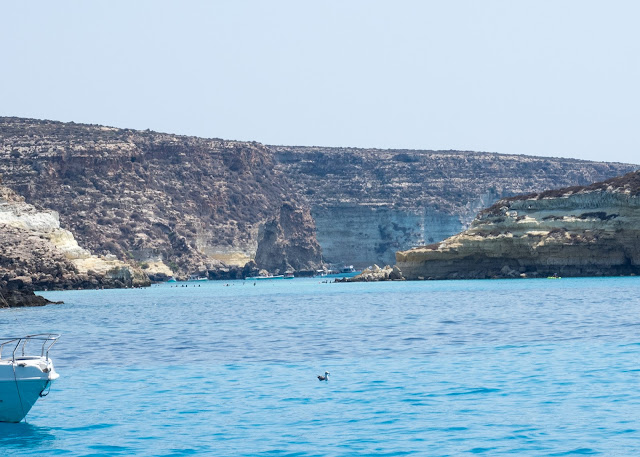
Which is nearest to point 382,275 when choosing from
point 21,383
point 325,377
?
point 325,377

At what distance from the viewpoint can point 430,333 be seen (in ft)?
130

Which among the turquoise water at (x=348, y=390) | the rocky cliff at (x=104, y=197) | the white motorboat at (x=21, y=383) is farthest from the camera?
the rocky cliff at (x=104, y=197)

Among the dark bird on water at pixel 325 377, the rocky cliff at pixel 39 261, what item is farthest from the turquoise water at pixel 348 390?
the rocky cliff at pixel 39 261

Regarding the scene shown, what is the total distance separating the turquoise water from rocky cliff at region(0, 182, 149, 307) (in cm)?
3940

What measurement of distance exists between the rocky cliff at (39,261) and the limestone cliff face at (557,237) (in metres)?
37.7

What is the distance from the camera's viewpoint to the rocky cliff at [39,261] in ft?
291

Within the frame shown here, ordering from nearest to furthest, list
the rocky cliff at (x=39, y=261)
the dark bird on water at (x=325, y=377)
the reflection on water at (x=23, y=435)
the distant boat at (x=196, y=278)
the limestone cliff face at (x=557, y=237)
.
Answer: the reflection on water at (x=23, y=435) < the dark bird on water at (x=325, y=377) < the rocky cliff at (x=39, y=261) < the limestone cliff face at (x=557, y=237) < the distant boat at (x=196, y=278)

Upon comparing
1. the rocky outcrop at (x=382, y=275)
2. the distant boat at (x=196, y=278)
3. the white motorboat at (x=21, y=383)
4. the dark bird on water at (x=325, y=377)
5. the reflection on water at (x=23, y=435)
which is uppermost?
the white motorboat at (x=21, y=383)

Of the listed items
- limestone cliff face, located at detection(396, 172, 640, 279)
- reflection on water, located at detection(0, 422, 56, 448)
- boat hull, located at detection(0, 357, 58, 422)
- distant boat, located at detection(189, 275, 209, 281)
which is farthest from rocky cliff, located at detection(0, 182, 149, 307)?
distant boat, located at detection(189, 275, 209, 281)

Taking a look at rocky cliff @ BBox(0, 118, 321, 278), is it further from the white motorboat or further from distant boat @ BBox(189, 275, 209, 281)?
the white motorboat

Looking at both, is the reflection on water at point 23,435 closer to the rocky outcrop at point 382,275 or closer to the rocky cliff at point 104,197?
the rocky outcrop at point 382,275

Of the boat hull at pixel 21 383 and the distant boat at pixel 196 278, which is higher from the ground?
the boat hull at pixel 21 383

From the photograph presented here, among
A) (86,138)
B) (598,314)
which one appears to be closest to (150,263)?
(86,138)

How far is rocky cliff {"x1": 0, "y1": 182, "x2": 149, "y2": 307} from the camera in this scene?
8869 centimetres
